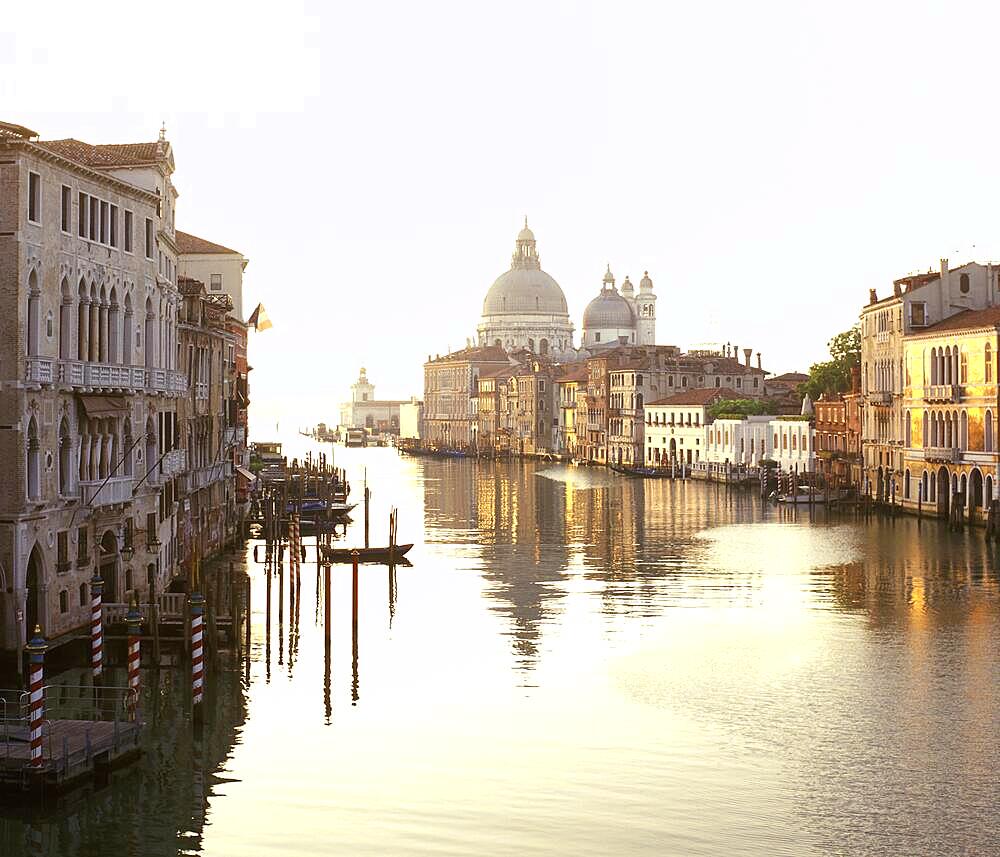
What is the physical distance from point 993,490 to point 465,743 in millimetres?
28543

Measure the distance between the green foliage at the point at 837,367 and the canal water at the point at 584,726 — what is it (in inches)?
1427

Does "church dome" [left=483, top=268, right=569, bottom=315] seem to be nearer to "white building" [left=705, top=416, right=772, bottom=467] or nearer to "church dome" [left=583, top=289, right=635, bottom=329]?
"church dome" [left=583, top=289, right=635, bottom=329]

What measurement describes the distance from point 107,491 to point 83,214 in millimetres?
3742

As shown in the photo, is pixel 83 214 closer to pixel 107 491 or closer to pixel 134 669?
pixel 107 491

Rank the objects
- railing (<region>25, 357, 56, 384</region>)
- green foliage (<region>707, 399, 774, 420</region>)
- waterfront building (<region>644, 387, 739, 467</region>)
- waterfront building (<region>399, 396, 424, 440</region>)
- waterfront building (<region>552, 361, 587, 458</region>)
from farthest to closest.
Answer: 1. waterfront building (<region>399, 396, 424, 440</region>)
2. waterfront building (<region>552, 361, 587, 458</region>)
3. waterfront building (<region>644, 387, 739, 467</region>)
4. green foliage (<region>707, 399, 774, 420</region>)
5. railing (<region>25, 357, 56, 384</region>)

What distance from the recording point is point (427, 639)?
24344 mm

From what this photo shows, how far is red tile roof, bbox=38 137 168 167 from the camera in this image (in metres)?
25.1

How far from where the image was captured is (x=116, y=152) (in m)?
26.0

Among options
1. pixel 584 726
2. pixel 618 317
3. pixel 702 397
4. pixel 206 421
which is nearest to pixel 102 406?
pixel 584 726

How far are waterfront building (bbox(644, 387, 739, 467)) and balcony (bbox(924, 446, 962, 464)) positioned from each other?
33.0 meters

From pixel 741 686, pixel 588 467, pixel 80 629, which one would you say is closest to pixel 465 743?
pixel 741 686

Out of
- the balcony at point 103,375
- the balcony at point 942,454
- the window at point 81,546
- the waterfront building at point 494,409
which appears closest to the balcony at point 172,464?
the balcony at point 103,375

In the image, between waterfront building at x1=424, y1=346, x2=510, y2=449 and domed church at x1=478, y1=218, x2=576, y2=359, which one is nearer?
waterfront building at x1=424, y1=346, x2=510, y2=449

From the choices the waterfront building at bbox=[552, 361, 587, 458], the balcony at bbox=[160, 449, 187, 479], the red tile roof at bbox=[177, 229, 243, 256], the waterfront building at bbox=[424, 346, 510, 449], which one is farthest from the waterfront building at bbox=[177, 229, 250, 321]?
the waterfront building at bbox=[424, 346, 510, 449]
